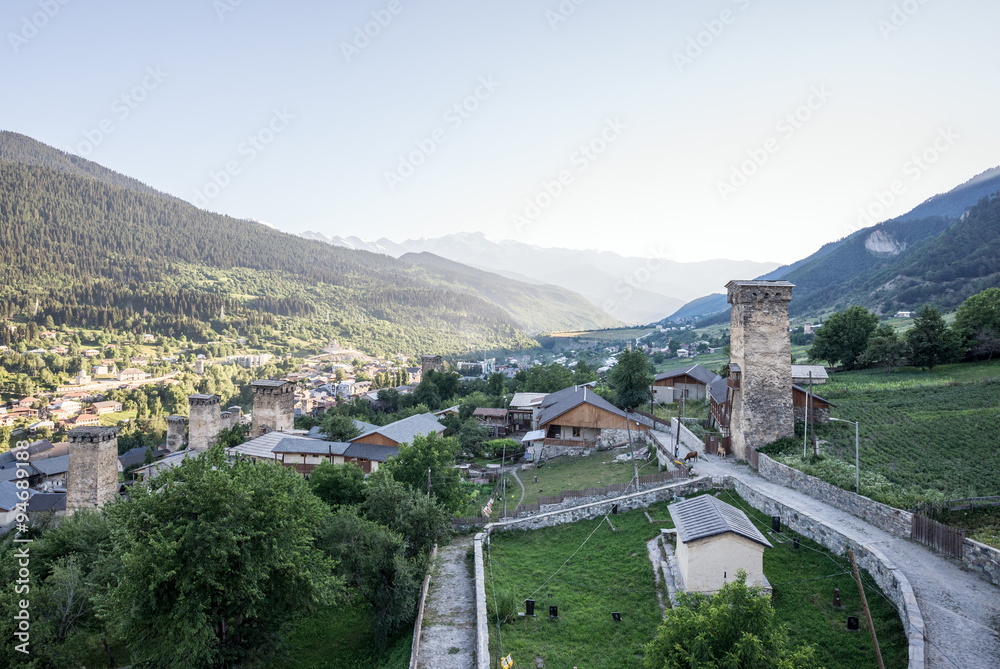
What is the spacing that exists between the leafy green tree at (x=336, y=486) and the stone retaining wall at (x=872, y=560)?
56.0 feet

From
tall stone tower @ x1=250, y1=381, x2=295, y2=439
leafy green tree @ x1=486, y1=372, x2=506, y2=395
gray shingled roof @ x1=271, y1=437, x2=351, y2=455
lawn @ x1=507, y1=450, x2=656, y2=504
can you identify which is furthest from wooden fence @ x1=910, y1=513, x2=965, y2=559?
leafy green tree @ x1=486, y1=372, x2=506, y2=395

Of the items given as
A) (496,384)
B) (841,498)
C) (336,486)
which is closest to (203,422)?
(336,486)

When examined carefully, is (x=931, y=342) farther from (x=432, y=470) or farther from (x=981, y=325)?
(x=432, y=470)

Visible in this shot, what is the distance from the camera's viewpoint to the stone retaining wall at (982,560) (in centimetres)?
1164

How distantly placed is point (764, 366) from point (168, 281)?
171902mm

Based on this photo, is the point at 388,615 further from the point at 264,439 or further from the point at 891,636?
the point at 264,439

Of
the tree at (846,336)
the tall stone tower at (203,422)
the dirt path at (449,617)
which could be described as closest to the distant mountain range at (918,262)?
the tree at (846,336)

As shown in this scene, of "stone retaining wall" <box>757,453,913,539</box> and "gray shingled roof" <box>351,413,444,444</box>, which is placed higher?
"stone retaining wall" <box>757,453,913,539</box>

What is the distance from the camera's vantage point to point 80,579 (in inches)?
664

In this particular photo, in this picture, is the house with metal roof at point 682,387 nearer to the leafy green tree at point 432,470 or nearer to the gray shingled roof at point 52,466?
the leafy green tree at point 432,470

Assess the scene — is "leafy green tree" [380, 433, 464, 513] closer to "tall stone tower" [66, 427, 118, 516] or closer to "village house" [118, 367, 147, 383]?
"tall stone tower" [66, 427, 118, 516]

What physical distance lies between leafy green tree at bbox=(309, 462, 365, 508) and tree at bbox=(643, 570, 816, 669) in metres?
18.7

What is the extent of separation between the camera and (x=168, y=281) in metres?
155

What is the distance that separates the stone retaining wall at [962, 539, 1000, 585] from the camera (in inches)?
458
